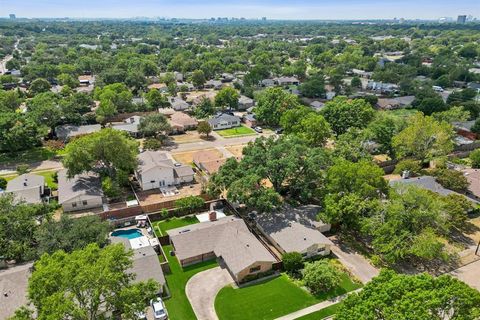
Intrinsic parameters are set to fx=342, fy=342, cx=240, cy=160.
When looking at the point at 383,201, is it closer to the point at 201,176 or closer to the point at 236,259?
the point at 236,259

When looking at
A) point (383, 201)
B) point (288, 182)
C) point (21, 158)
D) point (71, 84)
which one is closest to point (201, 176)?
point (288, 182)

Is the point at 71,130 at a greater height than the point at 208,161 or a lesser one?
greater

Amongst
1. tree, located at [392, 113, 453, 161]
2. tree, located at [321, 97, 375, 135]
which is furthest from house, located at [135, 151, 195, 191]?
tree, located at [392, 113, 453, 161]

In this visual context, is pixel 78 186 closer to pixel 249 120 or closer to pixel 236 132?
pixel 236 132

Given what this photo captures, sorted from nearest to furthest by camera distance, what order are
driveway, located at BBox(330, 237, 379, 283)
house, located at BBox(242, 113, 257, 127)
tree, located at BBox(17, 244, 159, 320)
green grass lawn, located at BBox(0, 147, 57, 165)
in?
tree, located at BBox(17, 244, 159, 320), driveway, located at BBox(330, 237, 379, 283), green grass lawn, located at BBox(0, 147, 57, 165), house, located at BBox(242, 113, 257, 127)

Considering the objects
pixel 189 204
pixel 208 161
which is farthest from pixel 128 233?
pixel 208 161

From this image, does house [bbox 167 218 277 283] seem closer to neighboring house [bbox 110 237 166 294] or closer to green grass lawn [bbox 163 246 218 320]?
green grass lawn [bbox 163 246 218 320]
